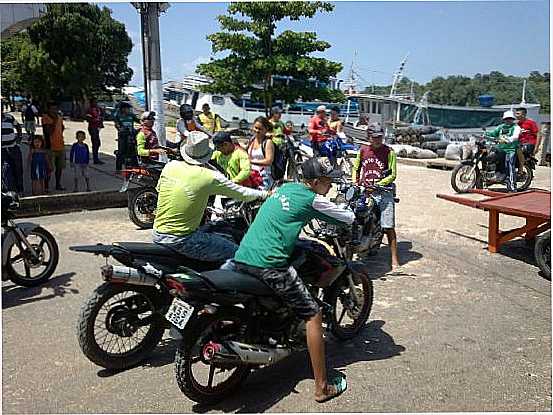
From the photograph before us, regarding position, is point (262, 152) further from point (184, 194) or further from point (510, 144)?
point (510, 144)

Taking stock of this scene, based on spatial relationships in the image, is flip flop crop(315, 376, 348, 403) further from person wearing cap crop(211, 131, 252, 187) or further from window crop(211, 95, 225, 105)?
window crop(211, 95, 225, 105)

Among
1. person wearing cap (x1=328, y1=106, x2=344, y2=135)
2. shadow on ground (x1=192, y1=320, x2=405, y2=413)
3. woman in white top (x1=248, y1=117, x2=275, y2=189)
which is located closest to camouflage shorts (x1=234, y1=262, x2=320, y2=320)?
shadow on ground (x1=192, y1=320, x2=405, y2=413)

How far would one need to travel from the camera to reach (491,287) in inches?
236

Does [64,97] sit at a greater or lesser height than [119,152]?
greater

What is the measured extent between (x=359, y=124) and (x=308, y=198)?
34.2 m

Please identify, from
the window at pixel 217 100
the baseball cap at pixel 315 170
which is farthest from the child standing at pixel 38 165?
the window at pixel 217 100

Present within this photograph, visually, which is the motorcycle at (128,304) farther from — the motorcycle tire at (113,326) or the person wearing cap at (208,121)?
the person wearing cap at (208,121)

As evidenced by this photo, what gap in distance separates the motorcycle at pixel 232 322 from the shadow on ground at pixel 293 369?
108 millimetres

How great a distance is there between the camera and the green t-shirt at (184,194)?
420 cm

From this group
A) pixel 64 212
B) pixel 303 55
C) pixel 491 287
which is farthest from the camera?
pixel 303 55

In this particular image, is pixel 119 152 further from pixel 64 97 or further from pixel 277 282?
pixel 64 97

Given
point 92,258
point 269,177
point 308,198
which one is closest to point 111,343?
point 308,198

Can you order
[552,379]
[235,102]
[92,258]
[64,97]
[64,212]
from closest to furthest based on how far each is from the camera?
[552,379] < [92,258] < [64,212] < [64,97] < [235,102]

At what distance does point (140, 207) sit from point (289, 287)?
5.00 metres
